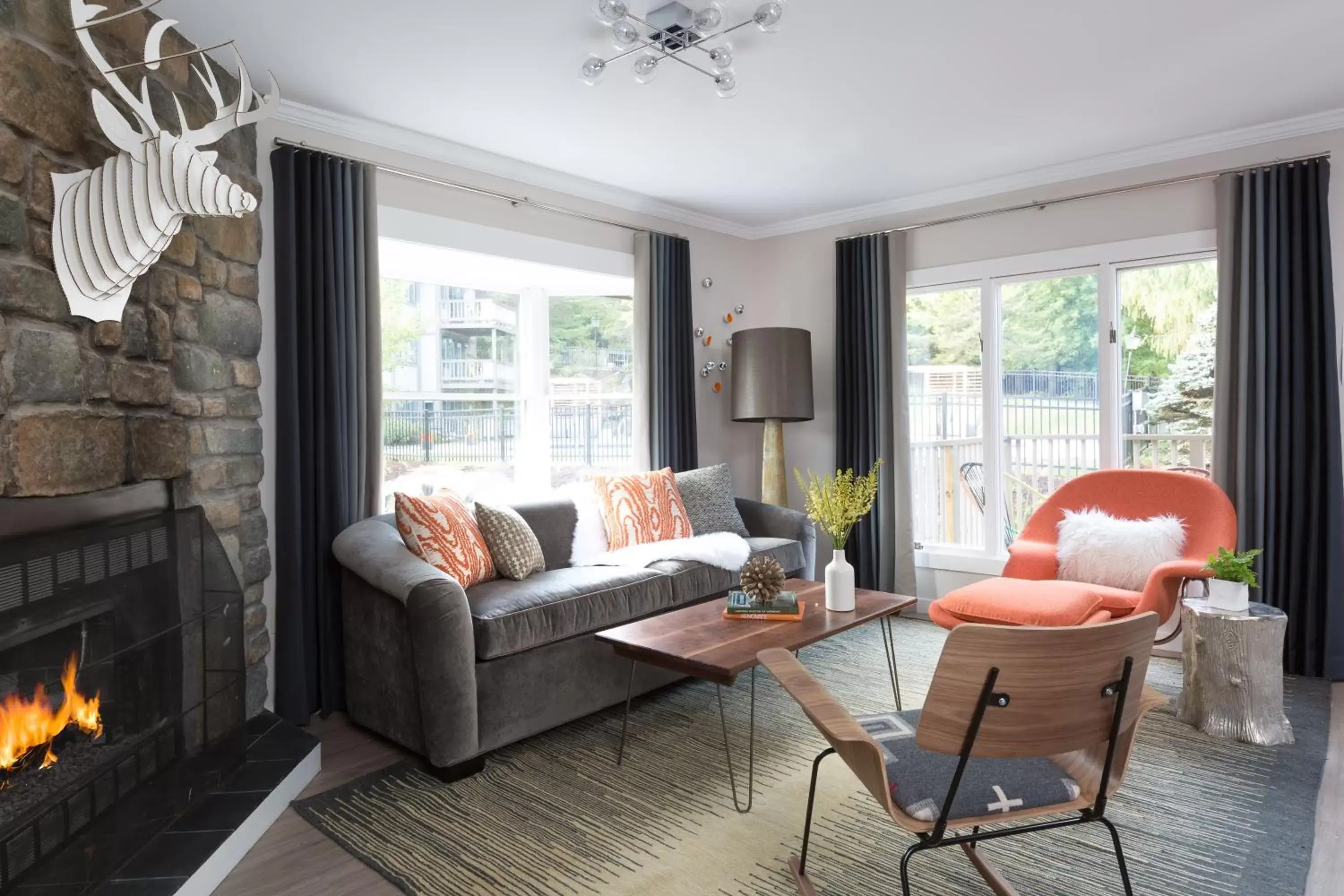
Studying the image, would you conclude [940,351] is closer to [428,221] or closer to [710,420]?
[710,420]

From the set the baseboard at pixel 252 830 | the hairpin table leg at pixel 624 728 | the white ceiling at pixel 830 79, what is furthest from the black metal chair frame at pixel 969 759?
the white ceiling at pixel 830 79

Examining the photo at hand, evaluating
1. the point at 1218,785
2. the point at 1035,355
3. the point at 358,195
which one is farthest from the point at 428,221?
the point at 1218,785

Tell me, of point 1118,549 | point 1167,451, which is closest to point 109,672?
point 1118,549

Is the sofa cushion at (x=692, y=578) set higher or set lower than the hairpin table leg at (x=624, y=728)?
higher

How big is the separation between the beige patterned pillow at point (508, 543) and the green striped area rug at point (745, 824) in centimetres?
69

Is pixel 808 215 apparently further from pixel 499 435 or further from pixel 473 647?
pixel 473 647

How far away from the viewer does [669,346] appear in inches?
193

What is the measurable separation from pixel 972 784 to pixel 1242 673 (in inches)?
74.3

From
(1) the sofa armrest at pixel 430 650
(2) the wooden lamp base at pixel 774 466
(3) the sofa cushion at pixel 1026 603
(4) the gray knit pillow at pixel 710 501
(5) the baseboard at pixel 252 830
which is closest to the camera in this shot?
(5) the baseboard at pixel 252 830

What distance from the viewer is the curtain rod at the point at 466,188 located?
131 inches

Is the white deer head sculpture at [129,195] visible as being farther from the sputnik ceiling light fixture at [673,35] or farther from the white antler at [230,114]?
the sputnik ceiling light fixture at [673,35]

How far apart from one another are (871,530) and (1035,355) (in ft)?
4.59

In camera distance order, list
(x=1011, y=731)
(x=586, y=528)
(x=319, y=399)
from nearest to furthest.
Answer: (x=1011, y=731)
(x=319, y=399)
(x=586, y=528)

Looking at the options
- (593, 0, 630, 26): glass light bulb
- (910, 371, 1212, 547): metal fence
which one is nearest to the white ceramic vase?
(910, 371, 1212, 547): metal fence
